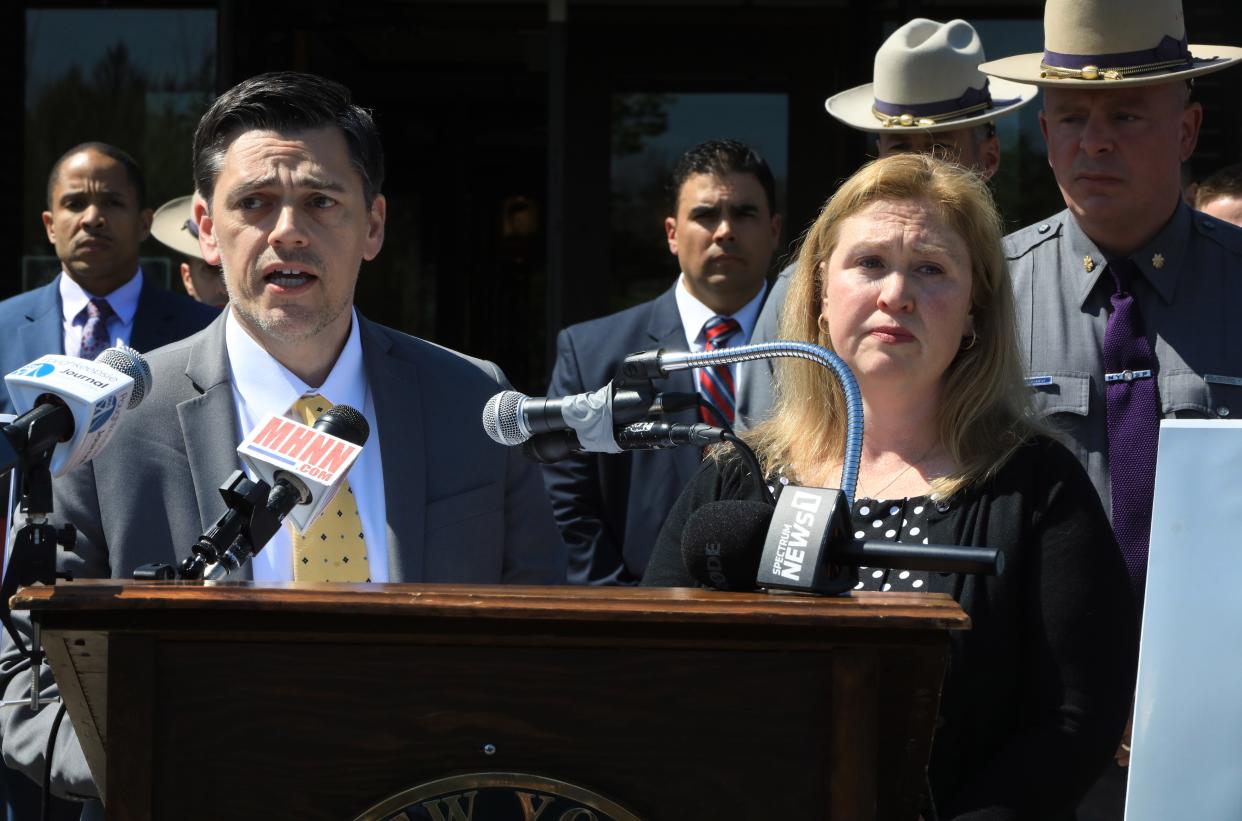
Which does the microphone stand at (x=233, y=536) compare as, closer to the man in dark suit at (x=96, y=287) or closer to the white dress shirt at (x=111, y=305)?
the man in dark suit at (x=96, y=287)

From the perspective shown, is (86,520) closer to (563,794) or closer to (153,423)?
(153,423)

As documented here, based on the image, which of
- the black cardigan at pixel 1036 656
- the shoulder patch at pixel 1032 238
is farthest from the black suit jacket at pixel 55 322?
the black cardigan at pixel 1036 656

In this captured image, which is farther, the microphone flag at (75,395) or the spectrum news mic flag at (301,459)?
the spectrum news mic flag at (301,459)

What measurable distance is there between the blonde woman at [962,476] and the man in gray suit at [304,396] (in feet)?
1.40

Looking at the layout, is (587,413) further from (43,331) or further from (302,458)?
(43,331)

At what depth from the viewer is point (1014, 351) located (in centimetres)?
294

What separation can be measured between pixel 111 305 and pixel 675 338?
2.35 m

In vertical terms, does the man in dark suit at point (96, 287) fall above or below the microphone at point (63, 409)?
above

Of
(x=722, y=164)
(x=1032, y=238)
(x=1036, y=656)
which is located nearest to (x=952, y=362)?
(x=1036, y=656)

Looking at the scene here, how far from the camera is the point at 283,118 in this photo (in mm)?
3000

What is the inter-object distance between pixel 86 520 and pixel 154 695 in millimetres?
998

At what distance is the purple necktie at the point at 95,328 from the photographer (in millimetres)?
5941

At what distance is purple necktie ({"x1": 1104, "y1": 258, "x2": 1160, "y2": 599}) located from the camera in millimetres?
3361

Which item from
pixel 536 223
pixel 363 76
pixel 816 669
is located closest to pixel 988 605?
pixel 816 669
